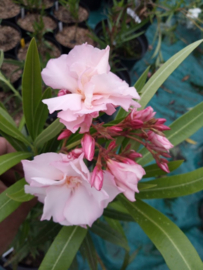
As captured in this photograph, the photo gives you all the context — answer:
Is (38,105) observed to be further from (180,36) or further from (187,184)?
(180,36)

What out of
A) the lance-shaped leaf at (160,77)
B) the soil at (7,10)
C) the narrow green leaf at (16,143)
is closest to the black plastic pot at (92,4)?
the soil at (7,10)

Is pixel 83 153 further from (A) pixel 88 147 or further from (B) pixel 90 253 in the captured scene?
(B) pixel 90 253

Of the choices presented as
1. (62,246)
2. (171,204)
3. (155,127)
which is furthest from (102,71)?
(171,204)

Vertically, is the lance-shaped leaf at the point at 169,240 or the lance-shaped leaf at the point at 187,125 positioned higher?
the lance-shaped leaf at the point at 187,125

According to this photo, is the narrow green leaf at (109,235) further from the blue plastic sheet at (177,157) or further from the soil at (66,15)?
the soil at (66,15)

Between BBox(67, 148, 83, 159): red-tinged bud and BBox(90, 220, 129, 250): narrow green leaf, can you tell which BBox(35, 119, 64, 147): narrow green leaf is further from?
BBox(90, 220, 129, 250): narrow green leaf

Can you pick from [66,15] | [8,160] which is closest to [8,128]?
[8,160]
